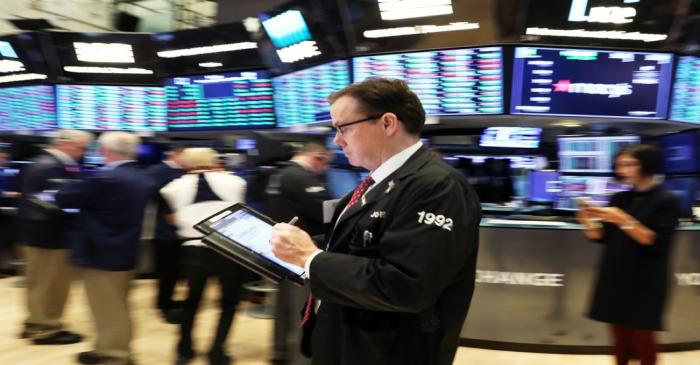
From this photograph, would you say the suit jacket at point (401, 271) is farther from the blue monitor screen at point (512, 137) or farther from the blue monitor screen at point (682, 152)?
the blue monitor screen at point (682, 152)

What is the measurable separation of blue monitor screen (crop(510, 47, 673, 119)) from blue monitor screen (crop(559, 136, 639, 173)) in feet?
2.57

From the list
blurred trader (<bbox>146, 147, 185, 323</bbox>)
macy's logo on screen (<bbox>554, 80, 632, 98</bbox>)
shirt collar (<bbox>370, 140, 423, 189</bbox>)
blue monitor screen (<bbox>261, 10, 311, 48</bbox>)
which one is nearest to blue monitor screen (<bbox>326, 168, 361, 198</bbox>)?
blue monitor screen (<bbox>261, 10, 311, 48</bbox>)

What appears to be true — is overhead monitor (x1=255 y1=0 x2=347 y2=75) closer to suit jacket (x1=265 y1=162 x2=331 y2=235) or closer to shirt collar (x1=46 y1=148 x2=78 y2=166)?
suit jacket (x1=265 y1=162 x2=331 y2=235)

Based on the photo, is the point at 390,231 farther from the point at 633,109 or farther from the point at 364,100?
the point at 633,109

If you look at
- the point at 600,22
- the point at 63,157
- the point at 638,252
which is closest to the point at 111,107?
the point at 63,157

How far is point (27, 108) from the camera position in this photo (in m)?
7.93

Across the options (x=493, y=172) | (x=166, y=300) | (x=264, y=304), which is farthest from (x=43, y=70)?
(x=493, y=172)

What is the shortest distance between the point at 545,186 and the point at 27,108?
23.7 feet

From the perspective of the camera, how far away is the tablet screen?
5.02 ft

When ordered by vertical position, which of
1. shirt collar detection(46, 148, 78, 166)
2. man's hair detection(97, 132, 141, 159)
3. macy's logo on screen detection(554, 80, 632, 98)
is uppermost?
macy's logo on screen detection(554, 80, 632, 98)

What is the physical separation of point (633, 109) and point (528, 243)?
1339mm

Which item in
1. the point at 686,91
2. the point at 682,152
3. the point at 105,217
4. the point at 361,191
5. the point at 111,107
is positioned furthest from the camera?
the point at 111,107

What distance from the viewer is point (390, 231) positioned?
120 cm

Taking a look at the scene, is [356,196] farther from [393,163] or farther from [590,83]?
[590,83]
